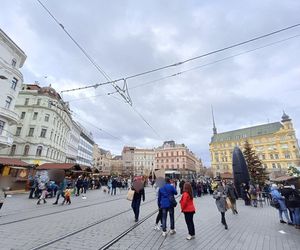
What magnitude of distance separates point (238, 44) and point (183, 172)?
93.1 meters

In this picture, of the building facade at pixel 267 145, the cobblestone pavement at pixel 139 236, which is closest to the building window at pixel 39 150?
the cobblestone pavement at pixel 139 236

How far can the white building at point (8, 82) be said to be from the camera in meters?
28.1

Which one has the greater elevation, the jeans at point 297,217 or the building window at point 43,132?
the building window at point 43,132

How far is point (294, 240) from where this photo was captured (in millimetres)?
6395

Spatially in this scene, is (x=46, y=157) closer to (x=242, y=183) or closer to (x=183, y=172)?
(x=242, y=183)

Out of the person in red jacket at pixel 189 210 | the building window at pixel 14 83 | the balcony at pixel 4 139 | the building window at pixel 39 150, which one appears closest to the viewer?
the person in red jacket at pixel 189 210

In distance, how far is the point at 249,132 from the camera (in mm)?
95500

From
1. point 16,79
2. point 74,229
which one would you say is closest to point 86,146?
point 16,79

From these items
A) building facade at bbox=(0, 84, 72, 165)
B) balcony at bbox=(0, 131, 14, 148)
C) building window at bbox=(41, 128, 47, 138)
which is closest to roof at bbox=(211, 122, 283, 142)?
building facade at bbox=(0, 84, 72, 165)

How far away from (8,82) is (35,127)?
15.2 metres

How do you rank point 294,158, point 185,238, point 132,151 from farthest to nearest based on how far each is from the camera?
point 132,151 → point 294,158 → point 185,238

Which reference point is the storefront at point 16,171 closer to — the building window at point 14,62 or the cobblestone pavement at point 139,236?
the cobblestone pavement at point 139,236

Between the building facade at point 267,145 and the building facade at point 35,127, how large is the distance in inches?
2935

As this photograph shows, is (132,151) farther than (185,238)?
Yes
